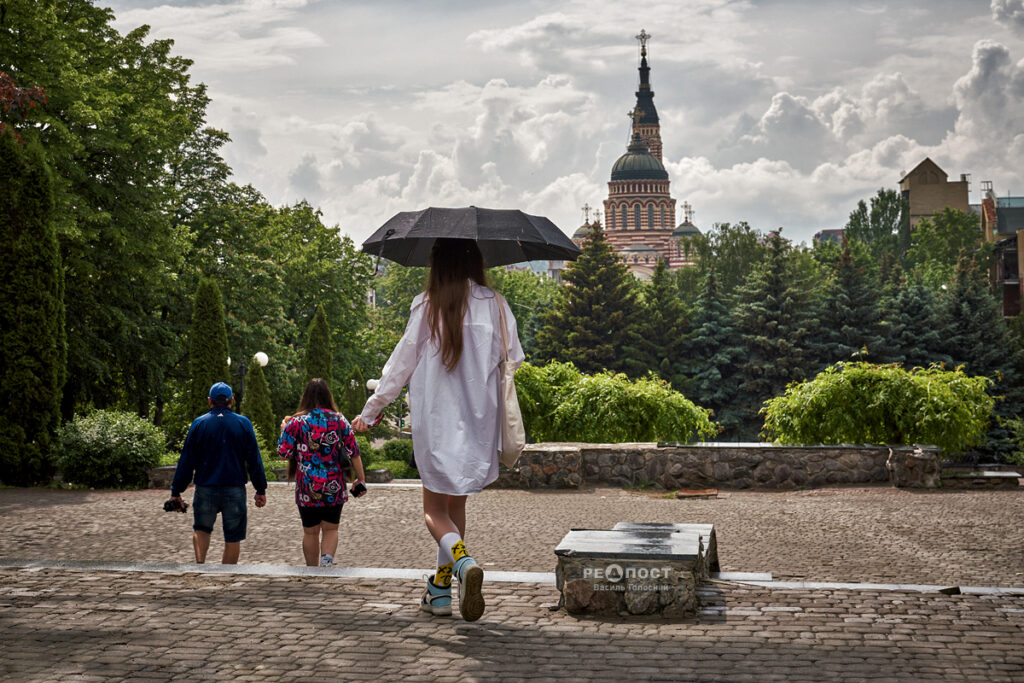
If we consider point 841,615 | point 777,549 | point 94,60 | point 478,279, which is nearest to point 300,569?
point 478,279

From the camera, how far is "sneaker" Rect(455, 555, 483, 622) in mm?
5121

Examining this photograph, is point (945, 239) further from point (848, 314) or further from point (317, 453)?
point (317, 453)

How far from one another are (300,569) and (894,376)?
12.5 metres

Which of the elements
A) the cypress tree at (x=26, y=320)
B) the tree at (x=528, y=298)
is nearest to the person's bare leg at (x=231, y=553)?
the cypress tree at (x=26, y=320)

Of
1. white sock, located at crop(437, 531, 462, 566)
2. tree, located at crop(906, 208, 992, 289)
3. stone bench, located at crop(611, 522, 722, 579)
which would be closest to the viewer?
white sock, located at crop(437, 531, 462, 566)

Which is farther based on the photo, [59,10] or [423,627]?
[59,10]

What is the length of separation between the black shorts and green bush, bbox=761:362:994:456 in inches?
435

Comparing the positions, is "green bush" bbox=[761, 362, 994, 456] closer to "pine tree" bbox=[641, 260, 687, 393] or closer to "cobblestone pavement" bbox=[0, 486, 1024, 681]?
"cobblestone pavement" bbox=[0, 486, 1024, 681]

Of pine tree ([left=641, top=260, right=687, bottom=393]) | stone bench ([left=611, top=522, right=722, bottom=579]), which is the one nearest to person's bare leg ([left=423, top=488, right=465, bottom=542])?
stone bench ([left=611, top=522, right=722, bottom=579])

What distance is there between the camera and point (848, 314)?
4653 centimetres

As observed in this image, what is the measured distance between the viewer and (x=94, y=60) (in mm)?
25250

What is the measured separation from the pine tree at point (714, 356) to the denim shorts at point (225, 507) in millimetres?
42059

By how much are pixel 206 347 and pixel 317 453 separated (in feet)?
52.1

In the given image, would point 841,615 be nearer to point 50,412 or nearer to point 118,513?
point 118,513
